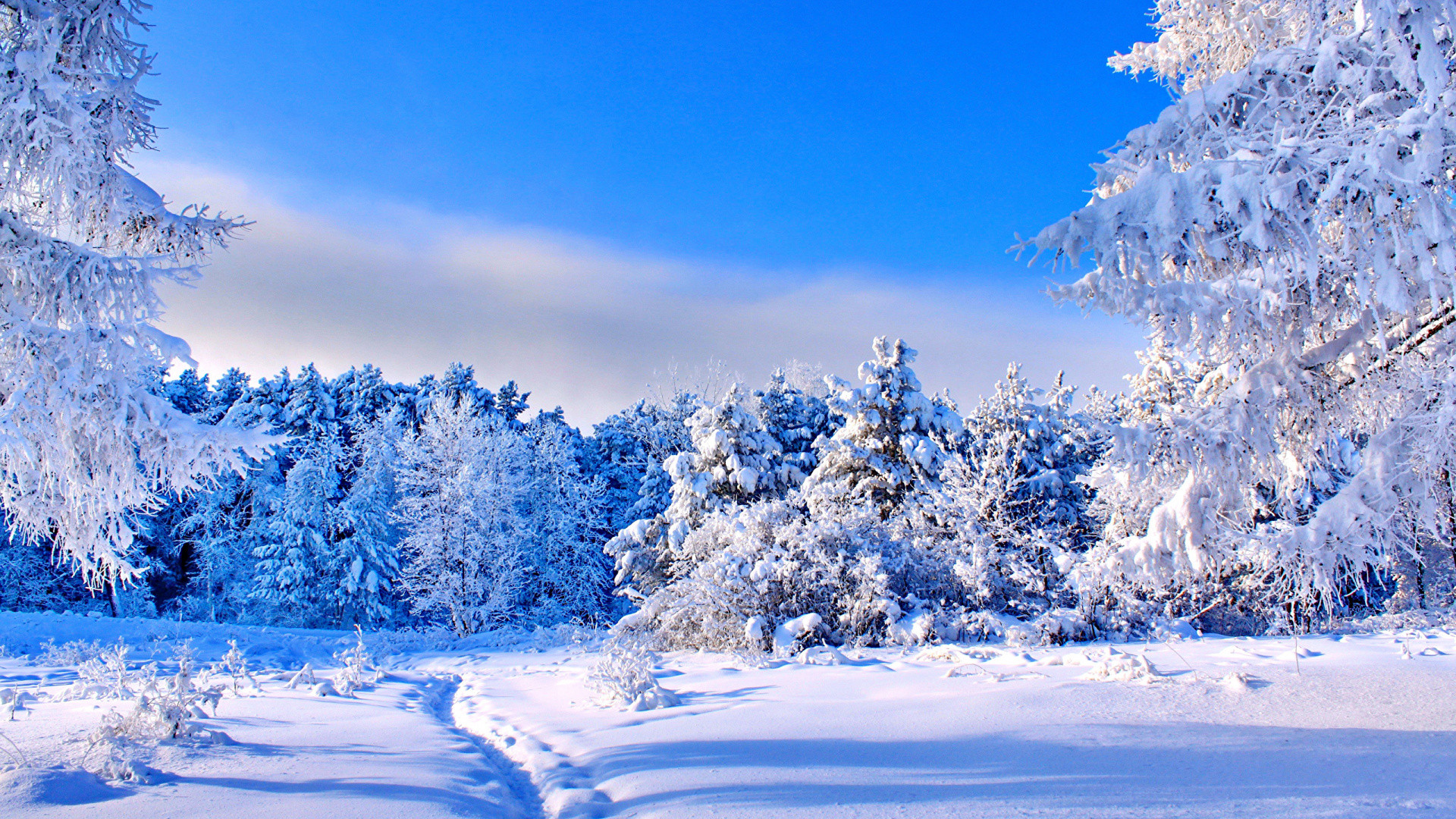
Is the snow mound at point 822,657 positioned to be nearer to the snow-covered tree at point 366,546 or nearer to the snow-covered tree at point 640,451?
the snow-covered tree at point 640,451

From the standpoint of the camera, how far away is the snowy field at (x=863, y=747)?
3791 mm

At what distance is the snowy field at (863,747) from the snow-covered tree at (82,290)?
1819 millimetres

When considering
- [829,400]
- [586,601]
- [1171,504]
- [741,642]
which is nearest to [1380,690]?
[1171,504]

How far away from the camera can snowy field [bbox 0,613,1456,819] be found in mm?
3791

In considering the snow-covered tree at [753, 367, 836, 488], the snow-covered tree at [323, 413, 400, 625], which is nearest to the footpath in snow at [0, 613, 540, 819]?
the snow-covered tree at [753, 367, 836, 488]

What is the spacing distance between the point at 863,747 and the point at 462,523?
67.4ft

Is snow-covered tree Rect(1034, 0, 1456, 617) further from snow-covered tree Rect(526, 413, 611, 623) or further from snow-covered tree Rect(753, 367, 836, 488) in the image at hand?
snow-covered tree Rect(526, 413, 611, 623)

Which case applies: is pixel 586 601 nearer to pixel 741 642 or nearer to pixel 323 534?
pixel 323 534

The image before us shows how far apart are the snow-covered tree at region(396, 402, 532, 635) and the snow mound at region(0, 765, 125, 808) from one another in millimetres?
19143

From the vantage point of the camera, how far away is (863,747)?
492 centimetres

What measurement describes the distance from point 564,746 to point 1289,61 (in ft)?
22.7

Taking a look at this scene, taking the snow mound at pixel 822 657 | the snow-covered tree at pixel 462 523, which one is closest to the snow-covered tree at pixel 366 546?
the snow-covered tree at pixel 462 523

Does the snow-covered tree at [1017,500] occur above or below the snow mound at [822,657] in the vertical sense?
above

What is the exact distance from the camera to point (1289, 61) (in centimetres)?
511
